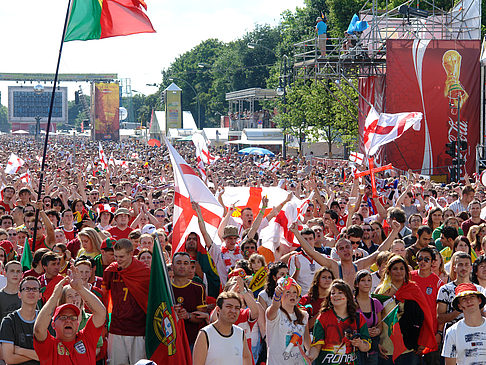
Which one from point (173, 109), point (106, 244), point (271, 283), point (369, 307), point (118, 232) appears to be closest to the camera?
point (369, 307)

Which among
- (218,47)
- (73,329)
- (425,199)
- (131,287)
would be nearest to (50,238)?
(131,287)

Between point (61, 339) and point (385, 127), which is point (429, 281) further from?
point (385, 127)

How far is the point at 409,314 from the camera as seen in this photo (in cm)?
721

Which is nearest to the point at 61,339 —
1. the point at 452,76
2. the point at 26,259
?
the point at 26,259

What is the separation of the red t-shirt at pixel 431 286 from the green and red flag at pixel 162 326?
2207mm

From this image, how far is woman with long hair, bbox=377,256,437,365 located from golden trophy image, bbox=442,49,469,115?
2772 cm

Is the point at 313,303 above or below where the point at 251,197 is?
below

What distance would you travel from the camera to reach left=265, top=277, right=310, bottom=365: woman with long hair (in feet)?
20.8

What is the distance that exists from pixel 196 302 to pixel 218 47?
120m

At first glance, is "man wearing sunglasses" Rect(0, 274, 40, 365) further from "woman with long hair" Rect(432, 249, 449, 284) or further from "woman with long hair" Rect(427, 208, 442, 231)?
"woman with long hair" Rect(427, 208, 442, 231)

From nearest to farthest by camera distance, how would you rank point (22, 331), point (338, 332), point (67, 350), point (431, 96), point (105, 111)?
point (67, 350)
point (22, 331)
point (338, 332)
point (431, 96)
point (105, 111)

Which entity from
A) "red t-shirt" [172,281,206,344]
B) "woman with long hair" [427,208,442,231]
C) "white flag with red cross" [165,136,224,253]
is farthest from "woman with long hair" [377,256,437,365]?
"woman with long hair" [427,208,442,231]

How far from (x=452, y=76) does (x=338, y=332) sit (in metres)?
29.1

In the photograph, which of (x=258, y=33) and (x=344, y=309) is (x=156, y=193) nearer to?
(x=344, y=309)
